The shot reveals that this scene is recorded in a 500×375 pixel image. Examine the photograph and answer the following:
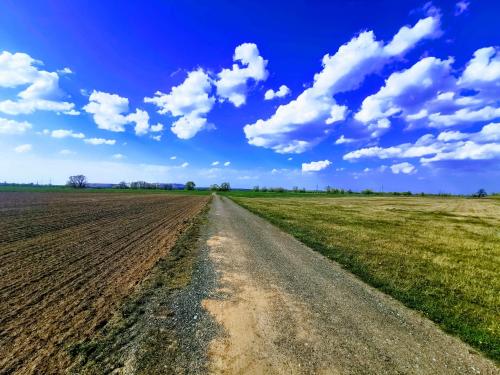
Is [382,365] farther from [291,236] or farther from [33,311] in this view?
[291,236]

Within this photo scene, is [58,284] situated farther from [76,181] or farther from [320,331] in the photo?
[76,181]

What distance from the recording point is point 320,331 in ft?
20.3

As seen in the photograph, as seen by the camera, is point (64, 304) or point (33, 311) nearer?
point (33, 311)

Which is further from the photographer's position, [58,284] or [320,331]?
[58,284]

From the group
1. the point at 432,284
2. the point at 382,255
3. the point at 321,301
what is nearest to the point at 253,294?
the point at 321,301

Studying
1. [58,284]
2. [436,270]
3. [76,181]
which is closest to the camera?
[58,284]

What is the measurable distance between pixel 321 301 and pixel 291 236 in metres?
11.0

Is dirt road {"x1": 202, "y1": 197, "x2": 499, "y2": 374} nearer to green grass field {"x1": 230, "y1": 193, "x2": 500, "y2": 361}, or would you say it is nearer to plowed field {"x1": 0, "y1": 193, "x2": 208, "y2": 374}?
green grass field {"x1": 230, "y1": 193, "x2": 500, "y2": 361}

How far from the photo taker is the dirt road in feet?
16.6

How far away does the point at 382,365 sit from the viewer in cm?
508

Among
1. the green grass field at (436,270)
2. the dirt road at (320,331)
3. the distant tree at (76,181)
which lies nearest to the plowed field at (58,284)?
the dirt road at (320,331)

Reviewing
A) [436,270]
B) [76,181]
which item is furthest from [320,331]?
[76,181]

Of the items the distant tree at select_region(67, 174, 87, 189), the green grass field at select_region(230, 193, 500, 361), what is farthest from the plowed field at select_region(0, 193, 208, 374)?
the distant tree at select_region(67, 174, 87, 189)

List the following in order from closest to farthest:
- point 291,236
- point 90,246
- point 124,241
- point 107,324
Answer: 1. point 107,324
2. point 90,246
3. point 124,241
4. point 291,236
